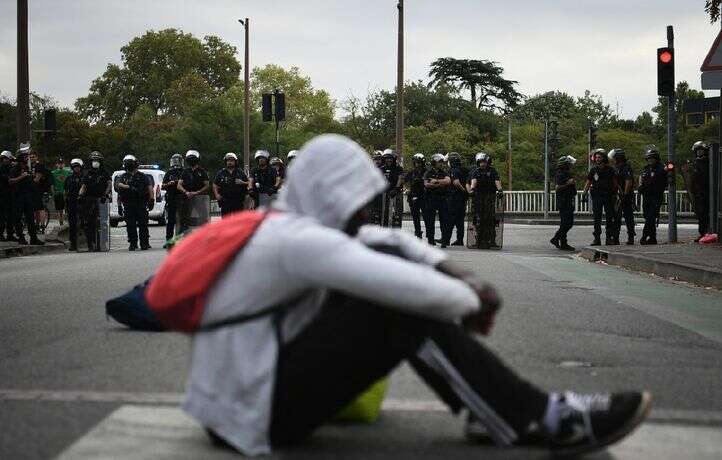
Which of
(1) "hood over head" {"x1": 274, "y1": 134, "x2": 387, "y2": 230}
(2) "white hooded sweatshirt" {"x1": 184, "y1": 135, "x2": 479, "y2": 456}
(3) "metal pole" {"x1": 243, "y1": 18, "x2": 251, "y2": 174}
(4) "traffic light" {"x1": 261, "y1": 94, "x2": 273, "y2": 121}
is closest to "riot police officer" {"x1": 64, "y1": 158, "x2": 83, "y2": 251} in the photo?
(2) "white hooded sweatshirt" {"x1": 184, "y1": 135, "x2": 479, "y2": 456}

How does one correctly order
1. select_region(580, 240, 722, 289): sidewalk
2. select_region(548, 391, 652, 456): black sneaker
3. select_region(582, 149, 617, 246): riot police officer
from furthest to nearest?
select_region(582, 149, 617, 246): riot police officer
select_region(580, 240, 722, 289): sidewalk
select_region(548, 391, 652, 456): black sneaker

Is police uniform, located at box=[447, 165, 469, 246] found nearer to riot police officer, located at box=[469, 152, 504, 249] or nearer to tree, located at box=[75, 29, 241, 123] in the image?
riot police officer, located at box=[469, 152, 504, 249]

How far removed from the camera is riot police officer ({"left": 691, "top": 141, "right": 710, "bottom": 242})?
22.0m

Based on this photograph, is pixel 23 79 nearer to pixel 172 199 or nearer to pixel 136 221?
pixel 136 221

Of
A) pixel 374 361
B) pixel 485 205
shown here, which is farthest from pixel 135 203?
pixel 374 361

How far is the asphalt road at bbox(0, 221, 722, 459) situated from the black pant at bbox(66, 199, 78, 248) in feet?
30.8

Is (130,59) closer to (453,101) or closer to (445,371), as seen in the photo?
(453,101)

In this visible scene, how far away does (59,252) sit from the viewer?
2280 centimetres

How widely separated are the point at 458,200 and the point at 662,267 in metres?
9.14

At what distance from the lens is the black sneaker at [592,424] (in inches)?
168

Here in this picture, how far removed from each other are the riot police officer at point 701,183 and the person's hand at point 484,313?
60.5 feet

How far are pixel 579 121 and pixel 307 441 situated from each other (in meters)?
82.7

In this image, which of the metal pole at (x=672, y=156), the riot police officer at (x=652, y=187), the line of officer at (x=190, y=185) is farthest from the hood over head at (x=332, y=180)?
the line of officer at (x=190, y=185)

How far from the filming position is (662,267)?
16.0 m
